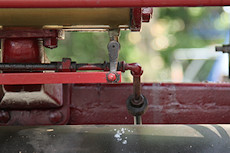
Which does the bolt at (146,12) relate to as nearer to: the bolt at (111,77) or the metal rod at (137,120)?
the bolt at (111,77)

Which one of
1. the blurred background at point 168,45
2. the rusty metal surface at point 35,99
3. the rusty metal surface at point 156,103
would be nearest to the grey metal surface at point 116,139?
the rusty metal surface at point 35,99

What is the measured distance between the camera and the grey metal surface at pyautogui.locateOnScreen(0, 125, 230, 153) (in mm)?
1037

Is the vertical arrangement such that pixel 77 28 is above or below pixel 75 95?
above

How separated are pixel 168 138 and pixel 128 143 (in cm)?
14

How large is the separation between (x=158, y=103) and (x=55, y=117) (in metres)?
0.47

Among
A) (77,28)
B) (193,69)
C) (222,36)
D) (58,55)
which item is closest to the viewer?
(77,28)

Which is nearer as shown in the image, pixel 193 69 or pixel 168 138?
pixel 168 138

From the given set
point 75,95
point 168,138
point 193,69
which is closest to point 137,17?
point 168,138

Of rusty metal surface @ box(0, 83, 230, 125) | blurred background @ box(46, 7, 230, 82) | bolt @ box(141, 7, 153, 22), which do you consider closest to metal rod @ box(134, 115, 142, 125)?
rusty metal surface @ box(0, 83, 230, 125)

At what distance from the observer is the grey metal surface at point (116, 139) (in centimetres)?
104

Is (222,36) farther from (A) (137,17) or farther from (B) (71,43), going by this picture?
(A) (137,17)

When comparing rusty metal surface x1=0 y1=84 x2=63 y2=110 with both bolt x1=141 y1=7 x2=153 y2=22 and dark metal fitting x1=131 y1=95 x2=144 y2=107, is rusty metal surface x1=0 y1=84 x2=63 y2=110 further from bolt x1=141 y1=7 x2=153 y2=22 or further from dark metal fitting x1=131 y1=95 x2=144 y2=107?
bolt x1=141 y1=7 x2=153 y2=22

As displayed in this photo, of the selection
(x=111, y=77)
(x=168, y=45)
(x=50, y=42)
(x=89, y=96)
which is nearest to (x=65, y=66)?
(x=50, y=42)

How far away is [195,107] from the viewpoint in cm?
151
